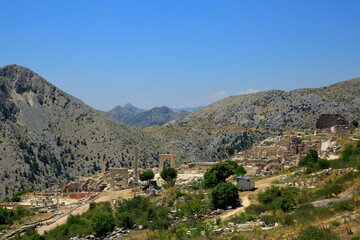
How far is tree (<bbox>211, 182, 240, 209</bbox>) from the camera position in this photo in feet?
73.9

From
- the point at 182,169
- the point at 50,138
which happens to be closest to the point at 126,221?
the point at 182,169

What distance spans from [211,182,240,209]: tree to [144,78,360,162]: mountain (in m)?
63.8

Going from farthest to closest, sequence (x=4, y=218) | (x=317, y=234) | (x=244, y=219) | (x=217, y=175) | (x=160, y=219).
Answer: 1. (x=4, y=218)
2. (x=217, y=175)
3. (x=160, y=219)
4. (x=244, y=219)
5. (x=317, y=234)

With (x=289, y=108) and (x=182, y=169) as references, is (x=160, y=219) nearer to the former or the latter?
(x=182, y=169)

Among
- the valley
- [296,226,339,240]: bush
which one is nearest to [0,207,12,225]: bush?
the valley

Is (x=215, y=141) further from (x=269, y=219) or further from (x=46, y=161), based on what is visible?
(x=269, y=219)

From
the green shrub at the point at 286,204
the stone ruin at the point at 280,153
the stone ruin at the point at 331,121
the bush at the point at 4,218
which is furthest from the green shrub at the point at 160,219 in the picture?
the stone ruin at the point at 331,121

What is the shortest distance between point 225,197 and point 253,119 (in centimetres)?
9780

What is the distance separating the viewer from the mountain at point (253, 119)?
318 feet

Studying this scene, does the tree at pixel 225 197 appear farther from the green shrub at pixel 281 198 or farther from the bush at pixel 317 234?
the bush at pixel 317 234

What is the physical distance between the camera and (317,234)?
12.2m

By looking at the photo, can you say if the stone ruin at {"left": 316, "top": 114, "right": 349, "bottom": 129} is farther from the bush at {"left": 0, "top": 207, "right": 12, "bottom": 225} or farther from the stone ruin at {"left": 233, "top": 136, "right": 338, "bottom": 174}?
the bush at {"left": 0, "top": 207, "right": 12, "bottom": 225}

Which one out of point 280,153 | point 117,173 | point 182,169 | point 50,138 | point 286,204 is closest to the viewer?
point 286,204

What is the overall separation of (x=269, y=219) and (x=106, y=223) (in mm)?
10865
